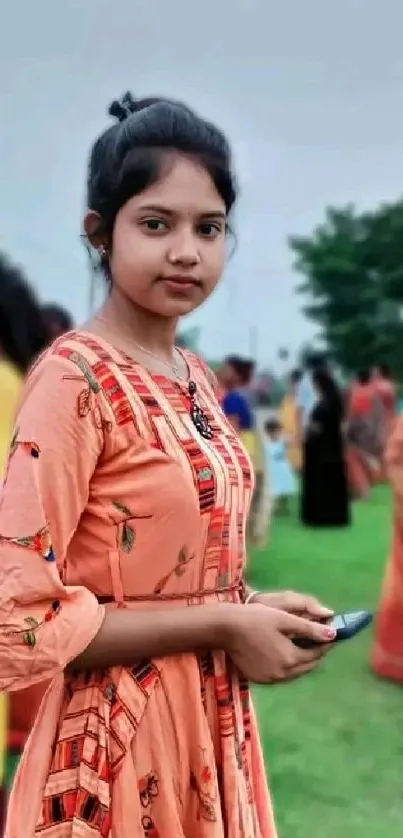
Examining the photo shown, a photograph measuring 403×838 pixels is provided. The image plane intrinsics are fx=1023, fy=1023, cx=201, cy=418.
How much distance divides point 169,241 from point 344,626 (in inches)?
16.3

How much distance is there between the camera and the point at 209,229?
1.03 m

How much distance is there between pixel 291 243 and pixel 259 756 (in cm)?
2515

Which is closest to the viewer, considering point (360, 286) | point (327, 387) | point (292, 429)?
point (327, 387)

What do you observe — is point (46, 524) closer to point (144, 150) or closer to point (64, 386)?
point (64, 386)

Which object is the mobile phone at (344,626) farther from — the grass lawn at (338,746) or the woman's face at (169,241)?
the grass lawn at (338,746)

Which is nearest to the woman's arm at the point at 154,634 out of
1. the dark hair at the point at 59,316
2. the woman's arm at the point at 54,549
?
the woman's arm at the point at 54,549

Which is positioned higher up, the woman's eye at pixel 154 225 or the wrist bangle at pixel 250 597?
the woman's eye at pixel 154 225

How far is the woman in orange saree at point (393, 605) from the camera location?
12.3 ft

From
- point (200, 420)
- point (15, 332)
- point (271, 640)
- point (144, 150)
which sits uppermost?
point (15, 332)

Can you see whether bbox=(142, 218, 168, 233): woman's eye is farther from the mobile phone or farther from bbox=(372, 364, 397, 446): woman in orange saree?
bbox=(372, 364, 397, 446): woman in orange saree

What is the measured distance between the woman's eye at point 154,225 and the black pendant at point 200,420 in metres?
0.18

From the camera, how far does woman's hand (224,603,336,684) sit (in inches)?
38.6

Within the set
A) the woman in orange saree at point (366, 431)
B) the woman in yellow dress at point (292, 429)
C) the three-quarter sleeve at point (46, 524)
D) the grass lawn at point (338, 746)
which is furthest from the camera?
the woman in orange saree at point (366, 431)

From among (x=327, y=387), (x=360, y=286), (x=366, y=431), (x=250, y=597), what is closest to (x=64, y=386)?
(x=250, y=597)
